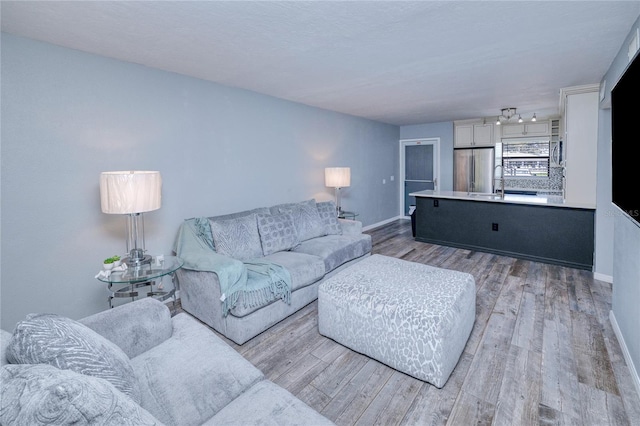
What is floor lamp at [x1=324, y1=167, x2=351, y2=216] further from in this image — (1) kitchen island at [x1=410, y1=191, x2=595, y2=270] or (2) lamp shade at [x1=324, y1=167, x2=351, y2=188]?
(1) kitchen island at [x1=410, y1=191, x2=595, y2=270]

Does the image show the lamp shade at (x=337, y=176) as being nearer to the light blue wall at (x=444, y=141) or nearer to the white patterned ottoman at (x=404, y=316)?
the white patterned ottoman at (x=404, y=316)

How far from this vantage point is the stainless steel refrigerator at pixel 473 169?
664cm

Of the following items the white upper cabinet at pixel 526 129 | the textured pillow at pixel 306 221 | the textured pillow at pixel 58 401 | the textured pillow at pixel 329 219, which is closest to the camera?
the textured pillow at pixel 58 401

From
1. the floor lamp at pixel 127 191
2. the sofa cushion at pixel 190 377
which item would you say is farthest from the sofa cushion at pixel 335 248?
the sofa cushion at pixel 190 377

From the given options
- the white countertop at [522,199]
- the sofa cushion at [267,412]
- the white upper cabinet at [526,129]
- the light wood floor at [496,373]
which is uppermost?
the white upper cabinet at [526,129]

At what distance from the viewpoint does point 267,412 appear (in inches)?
47.3

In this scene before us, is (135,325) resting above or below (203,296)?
above

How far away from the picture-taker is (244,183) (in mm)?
3926

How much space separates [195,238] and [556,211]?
179 inches

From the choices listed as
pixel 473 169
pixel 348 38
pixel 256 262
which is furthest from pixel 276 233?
pixel 473 169

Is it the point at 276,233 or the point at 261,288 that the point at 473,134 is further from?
the point at 261,288

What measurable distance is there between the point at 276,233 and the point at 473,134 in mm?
5376

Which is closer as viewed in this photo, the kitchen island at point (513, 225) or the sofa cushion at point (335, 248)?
the sofa cushion at point (335, 248)

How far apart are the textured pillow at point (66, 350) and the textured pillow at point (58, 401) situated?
0.62 ft
